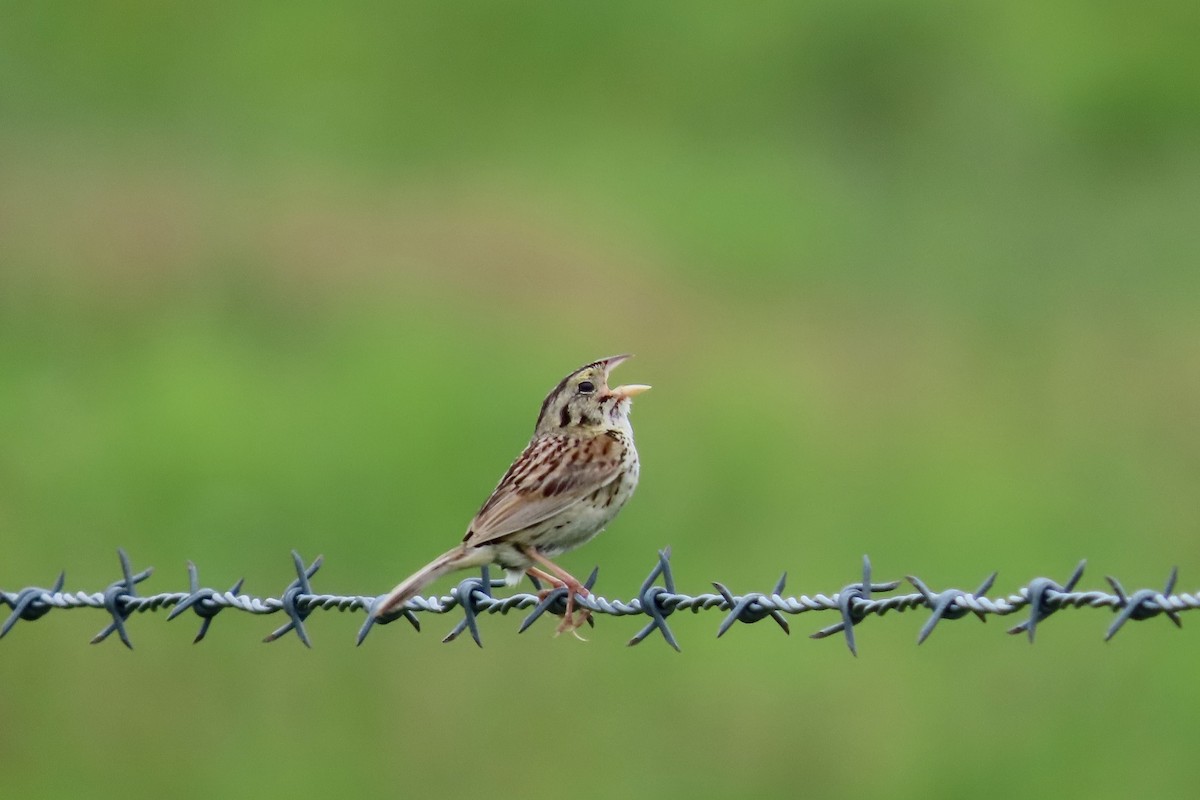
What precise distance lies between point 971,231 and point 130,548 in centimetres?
1472

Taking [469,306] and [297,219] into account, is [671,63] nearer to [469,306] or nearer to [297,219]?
[297,219]

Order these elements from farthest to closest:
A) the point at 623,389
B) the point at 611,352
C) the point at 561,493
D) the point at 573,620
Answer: the point at 611,352 → the point at 623,389 → the point at 561,493 → the point at 573,620

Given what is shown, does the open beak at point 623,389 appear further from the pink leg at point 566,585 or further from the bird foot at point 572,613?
the bird foot at point 572,613

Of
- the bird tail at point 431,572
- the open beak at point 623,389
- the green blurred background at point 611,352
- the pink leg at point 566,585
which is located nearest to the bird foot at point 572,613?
the pink leg at point 566,585

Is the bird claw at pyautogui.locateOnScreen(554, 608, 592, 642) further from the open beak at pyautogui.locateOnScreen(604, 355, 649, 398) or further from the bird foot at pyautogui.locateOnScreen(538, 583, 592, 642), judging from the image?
the open beak at pyautogui.locateOnScreen(604, 355, 649, 398)

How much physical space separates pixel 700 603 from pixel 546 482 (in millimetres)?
1754

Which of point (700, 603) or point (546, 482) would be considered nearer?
point (700, 603)

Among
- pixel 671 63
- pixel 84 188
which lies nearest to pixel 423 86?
pixel 671 63

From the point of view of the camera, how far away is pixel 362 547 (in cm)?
1750

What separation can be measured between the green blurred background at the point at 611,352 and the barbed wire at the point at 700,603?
23.8 ft

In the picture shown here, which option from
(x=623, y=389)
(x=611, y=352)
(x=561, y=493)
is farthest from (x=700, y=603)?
(x=611, y=352)

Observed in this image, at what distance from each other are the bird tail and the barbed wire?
0.04m

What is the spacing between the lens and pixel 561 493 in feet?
26.7

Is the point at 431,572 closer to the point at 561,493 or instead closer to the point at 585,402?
the point at 561,493
